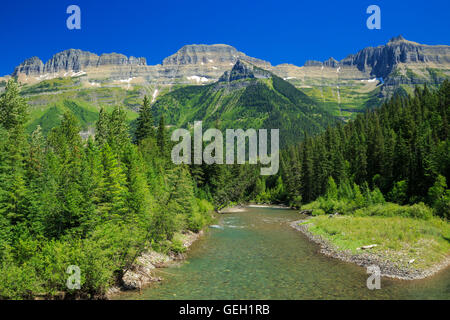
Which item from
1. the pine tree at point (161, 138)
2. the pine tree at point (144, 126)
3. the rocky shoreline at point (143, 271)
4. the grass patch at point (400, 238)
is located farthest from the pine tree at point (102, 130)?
the grass patch at point (400, 238)

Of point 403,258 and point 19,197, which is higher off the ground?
point 19,197

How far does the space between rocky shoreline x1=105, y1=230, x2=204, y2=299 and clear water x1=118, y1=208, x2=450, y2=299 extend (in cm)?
101

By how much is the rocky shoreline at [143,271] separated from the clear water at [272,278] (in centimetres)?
101

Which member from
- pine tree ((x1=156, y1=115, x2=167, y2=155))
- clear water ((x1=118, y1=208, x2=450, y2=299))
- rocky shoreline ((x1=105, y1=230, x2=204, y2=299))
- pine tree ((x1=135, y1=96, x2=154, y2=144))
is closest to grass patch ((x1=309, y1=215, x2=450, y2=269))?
clear water ((x1=118, y1=208, x2=450, y2=299))

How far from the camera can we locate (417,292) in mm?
23281

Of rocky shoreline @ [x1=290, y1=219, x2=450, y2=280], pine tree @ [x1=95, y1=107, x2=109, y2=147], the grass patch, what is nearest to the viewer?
rocky shoreline @ [x1=290, y1=219, x2=450, y2=280]

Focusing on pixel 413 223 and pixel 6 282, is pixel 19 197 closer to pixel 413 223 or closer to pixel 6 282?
pixel 6 282

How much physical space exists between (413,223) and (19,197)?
49.1m

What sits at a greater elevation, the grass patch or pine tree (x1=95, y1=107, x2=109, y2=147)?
pine tree (x1=95, y1=107, x2=109, y2=147)

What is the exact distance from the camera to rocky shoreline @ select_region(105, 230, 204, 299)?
81.6ft

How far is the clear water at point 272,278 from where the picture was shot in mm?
23656

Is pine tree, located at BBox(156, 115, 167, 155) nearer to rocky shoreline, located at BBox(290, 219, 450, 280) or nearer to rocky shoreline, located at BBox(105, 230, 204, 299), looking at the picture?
rocky shoreline, located at BBox(105, 230, 204, 299)

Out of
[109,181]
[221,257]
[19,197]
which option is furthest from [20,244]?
[221,257]

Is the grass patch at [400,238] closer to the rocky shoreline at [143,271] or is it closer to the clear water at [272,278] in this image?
the clear water at [272,278]
